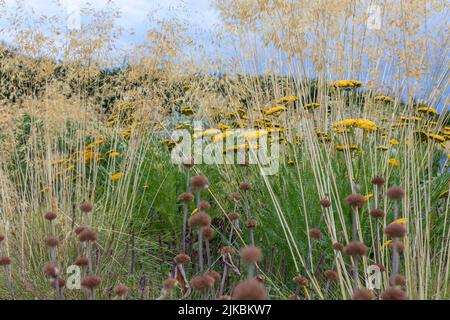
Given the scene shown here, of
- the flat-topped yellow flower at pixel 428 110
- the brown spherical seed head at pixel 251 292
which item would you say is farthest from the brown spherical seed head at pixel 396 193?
the flat-topped yellow flower at pixel 428 110

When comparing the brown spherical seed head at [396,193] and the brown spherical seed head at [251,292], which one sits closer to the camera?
Answer: the brown spherical seed head at [251,292]

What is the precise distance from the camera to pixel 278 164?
3117 millimetres

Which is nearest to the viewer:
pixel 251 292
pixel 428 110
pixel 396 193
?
pixel 251 292

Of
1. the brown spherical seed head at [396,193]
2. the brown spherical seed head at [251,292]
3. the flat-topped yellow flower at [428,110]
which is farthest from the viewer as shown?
the flat-topped yellow flower at [428,110]

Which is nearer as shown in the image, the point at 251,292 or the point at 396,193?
the point at 251,292

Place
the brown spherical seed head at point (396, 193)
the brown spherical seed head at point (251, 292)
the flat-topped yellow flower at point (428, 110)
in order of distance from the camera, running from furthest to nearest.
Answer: the flat-topped yellow flower at point (428, 110), the brown spherical seed head at point (396, 193), the brown spherical seed head at point (251, 292)

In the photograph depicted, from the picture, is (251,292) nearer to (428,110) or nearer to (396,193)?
(396,193)

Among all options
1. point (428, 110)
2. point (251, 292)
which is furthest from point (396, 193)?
point (428, 110)

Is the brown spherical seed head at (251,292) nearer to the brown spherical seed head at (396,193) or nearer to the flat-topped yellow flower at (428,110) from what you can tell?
the brown spherical seed head at (396,193)

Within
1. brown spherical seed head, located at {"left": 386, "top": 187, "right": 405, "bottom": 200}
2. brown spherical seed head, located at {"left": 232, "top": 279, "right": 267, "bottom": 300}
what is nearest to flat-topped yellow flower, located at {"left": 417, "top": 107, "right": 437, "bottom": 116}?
brown spherical seed head, located at {"left": 386, "top": 187, "right": 405, "bottom": 200}

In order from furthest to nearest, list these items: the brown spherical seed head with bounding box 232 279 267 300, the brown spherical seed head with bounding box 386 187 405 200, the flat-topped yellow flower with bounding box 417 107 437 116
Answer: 1. the flat-topped yellow flower with bounding box 417 107 437 116
2. the brown spherical seed head with bounding box 386 187 405 200
3. the brown spherical seed head with bounding box 232 279 267 300

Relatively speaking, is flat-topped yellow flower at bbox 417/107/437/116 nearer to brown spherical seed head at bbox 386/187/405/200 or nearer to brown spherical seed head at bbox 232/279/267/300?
brown spherical seed head at bbox 386/187/405/200

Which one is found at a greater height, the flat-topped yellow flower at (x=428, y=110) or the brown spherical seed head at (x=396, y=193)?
the flat-topped yellow flower at (x=428, y=110)
